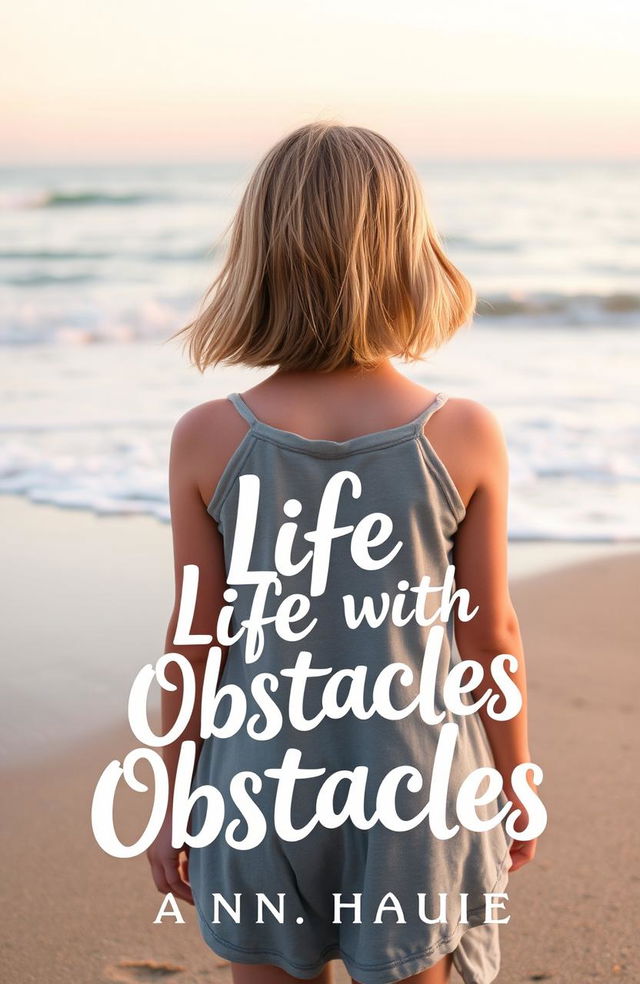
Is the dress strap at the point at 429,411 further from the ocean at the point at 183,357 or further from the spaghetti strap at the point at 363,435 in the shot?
the ocean at the point at 183,357

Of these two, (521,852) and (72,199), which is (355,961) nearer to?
(521,852)

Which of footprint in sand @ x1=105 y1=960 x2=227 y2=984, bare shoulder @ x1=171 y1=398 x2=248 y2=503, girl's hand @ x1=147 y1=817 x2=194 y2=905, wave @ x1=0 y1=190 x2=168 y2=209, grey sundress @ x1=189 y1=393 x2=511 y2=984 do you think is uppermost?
bare shoulder @ x1=171 y1=398 x2=248 y2=503

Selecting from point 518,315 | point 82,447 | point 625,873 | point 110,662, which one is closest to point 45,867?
point 110,662

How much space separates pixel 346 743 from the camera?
154cm

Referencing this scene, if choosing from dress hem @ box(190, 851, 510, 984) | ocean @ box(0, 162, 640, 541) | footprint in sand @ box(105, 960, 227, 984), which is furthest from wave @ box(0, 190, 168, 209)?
dress hem @ box(190, 851, 510, 984)

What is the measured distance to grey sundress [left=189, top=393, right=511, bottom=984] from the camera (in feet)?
4.75

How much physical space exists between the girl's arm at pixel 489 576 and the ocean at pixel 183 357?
0.54m

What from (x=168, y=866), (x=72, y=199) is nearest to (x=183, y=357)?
(x=168, y=866)

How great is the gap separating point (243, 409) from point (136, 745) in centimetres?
221

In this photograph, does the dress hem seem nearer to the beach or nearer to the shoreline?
the beach

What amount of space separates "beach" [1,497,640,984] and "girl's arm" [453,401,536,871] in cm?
100

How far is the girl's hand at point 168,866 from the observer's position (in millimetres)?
1730

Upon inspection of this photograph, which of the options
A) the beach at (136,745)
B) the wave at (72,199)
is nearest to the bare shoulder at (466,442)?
the beach at (136,745)

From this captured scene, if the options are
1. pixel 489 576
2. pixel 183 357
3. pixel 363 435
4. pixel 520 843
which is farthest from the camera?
pixel 183 357
